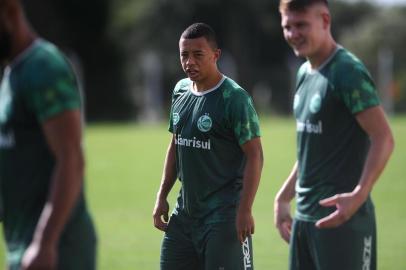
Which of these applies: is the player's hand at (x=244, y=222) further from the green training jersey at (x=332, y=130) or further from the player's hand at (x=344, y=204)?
the player's hand at (x=344, y=204)

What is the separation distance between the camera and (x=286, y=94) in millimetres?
51250

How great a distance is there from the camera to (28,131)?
162 inches

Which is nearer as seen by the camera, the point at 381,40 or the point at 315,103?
the point at 315,103

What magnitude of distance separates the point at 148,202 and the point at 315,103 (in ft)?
34.3

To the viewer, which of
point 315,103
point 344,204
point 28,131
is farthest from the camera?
point 315,103

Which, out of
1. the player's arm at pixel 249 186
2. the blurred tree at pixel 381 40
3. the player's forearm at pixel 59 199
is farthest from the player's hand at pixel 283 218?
the blurred tree at pixel 381 40

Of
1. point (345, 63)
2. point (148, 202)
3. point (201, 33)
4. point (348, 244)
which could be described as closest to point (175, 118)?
point (201, 33)

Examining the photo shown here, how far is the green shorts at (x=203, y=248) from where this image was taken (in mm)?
5641

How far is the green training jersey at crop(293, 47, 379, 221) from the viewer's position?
4801mm

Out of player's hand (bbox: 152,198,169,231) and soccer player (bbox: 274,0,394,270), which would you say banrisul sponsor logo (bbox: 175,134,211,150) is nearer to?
player's hand (bbox: 152,198,169,231)

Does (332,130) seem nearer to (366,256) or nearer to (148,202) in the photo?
(366,256)

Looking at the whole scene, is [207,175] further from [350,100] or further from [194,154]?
[350,100]

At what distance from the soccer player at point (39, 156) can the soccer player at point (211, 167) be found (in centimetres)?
148

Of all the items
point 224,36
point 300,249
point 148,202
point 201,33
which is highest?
point 224,36
